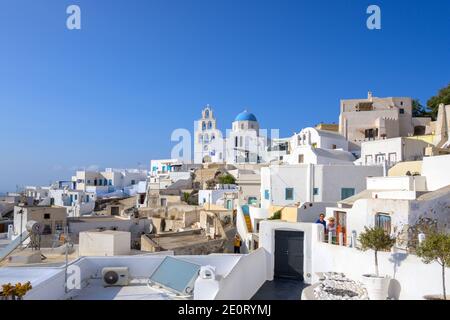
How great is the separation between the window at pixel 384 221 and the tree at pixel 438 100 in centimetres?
3486

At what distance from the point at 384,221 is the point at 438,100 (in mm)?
38418

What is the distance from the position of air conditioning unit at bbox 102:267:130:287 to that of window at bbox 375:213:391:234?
23.7 ft

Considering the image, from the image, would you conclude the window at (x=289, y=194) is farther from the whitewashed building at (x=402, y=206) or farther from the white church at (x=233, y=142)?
the white church at (x=233, y=142)

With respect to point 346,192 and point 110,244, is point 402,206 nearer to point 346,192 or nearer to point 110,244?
point 346,192

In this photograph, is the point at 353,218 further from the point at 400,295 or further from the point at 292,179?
the point at 292,179

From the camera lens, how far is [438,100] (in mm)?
43844

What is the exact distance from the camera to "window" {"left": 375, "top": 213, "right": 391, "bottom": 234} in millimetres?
11344

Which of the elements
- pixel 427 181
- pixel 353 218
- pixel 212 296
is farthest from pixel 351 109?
pixel 212 296

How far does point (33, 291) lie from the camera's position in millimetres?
6992

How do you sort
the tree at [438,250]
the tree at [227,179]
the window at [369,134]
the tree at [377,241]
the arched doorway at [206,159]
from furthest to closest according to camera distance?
the arched doorway at [206,159] < the tree at [227,179] < the window at [369,134] < the tree at [377,241] < the tree at [438,250]

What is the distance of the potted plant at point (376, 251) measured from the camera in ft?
31.0

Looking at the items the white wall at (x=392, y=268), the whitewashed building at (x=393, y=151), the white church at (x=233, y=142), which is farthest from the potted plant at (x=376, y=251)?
the white church at (x=233, y=142)

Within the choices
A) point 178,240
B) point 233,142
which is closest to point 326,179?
point 178,240
